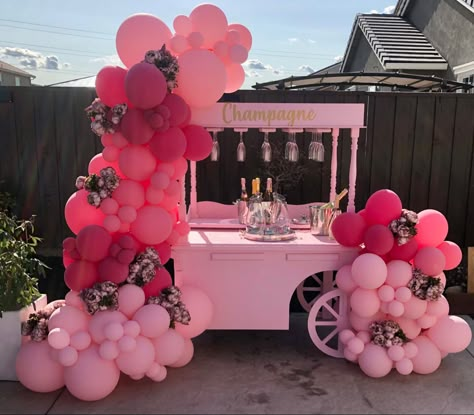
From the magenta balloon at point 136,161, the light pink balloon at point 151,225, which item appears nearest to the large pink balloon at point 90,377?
the light pink balloon at point 151,225

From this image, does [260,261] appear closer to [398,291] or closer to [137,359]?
[398,291]

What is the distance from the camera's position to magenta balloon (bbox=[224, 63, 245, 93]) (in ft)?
10.3

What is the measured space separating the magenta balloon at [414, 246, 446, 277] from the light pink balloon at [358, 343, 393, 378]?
59cm

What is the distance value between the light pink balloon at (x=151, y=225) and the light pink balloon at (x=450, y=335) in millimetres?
1896

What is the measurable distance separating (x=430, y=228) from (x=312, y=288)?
1383 millimetres

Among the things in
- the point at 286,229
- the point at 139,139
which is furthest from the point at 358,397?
the point at 139,139

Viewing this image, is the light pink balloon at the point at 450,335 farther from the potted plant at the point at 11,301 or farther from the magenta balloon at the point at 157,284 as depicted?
the potted plant at the point at 11,301

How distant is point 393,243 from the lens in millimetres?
2963

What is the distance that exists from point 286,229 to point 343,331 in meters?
0.84

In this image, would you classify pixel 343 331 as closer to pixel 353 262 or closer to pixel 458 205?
pixel 353 262

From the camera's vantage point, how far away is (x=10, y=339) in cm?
286

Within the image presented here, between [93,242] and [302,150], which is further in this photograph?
[302,150]

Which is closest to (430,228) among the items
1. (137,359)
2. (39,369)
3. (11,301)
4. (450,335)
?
(450,335)

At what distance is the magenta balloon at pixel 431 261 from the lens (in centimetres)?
292
